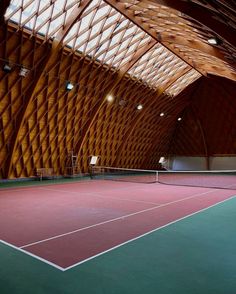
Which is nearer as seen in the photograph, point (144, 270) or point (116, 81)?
point (144, 270)

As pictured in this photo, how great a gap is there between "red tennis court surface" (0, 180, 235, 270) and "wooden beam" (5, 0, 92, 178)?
7185mm

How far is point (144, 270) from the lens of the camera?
5.57 m

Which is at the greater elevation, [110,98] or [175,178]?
[110,98]

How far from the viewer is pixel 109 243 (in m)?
7.33

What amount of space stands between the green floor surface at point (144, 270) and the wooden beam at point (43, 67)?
1457 centimetres

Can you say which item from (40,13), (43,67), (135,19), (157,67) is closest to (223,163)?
(157,67)

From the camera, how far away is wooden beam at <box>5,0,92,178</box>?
1733 centimetres

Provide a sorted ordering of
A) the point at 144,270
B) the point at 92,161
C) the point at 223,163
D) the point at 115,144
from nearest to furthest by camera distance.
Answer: the point at 144,270 → the point at 92,161 → the point at 115,144 → the point at 223,163

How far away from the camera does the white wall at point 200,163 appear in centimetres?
3978

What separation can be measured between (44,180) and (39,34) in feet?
39.9

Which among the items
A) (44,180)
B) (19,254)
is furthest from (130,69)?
(19,254)

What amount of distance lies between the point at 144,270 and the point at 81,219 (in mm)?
4820

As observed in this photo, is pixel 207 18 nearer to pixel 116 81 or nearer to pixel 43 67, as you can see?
pixel 43 67

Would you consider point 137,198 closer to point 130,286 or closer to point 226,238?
point 226,238
